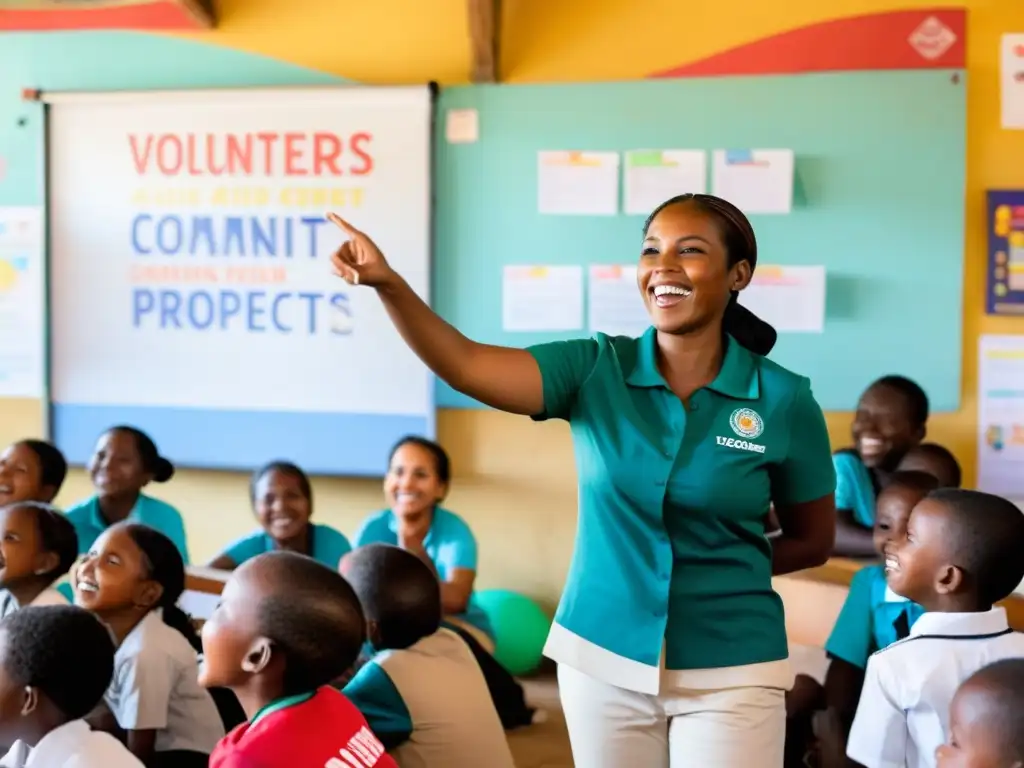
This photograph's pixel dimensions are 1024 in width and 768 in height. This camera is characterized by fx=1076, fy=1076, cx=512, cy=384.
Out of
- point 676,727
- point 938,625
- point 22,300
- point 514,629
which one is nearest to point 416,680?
point 676,727

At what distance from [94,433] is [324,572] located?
2772 mm

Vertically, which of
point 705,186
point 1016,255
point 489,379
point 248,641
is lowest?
point 248,641

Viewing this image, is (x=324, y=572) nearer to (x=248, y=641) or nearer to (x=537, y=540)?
(x=248, y=641)

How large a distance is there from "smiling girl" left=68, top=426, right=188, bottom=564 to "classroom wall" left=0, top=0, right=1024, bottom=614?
0.83 meters

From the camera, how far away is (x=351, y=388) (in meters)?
3.80

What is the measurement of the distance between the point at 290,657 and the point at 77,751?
1.29 ft

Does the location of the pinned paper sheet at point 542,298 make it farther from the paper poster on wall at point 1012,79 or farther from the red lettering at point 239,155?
the paper poster on wall at point 1012,79

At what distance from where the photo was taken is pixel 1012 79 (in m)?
3.46

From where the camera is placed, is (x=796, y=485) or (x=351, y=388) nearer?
(x=796, y=485)

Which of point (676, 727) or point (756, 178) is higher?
point (756, 178)

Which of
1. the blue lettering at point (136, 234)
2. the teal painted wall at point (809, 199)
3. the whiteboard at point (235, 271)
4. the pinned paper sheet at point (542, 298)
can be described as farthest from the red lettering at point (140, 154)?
the pinned paper sheet at point (542, 298)

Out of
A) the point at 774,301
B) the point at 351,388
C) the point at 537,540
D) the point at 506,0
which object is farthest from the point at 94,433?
the point at 774,301

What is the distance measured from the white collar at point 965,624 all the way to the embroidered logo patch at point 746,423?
0.58 m

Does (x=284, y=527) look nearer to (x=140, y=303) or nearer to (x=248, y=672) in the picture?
(x=140, y=303)
